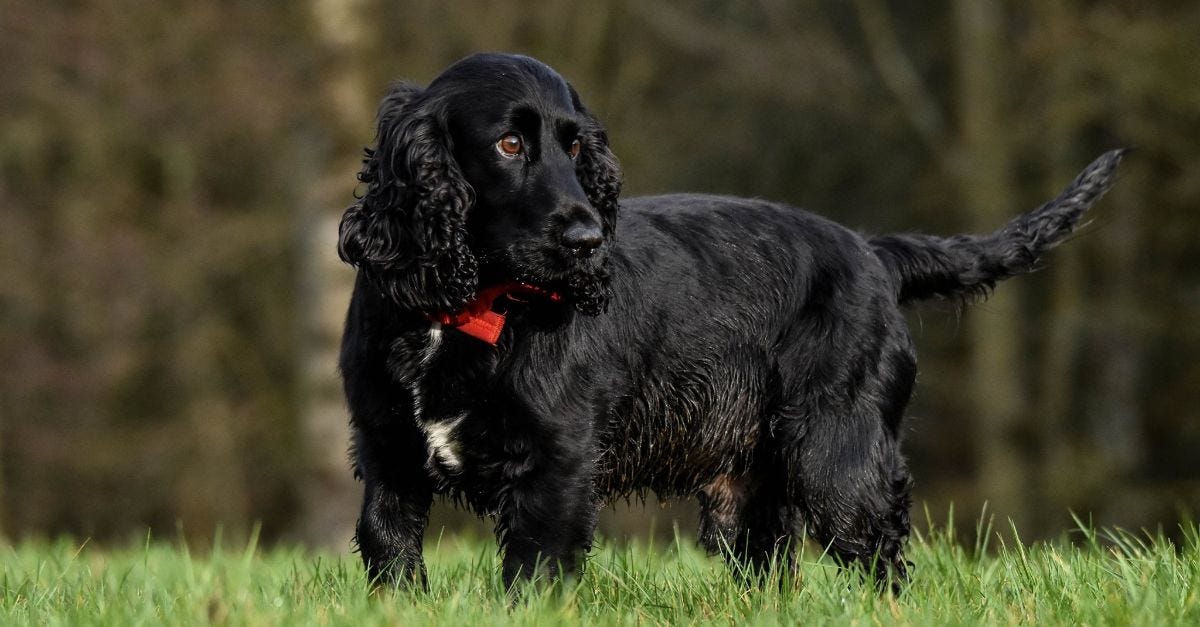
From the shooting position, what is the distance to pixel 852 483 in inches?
189

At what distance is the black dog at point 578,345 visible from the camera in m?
4.17

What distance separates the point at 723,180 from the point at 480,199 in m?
11.9

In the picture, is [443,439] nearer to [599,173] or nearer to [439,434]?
[439,434]

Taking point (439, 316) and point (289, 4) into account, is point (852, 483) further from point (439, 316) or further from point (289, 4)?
point (289, 4)

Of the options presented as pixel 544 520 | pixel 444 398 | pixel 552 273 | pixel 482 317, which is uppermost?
pixel 552 273

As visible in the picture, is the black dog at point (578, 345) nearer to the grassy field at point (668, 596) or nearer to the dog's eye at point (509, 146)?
the dog's eye at point (509, 146)

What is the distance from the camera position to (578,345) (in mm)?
4355

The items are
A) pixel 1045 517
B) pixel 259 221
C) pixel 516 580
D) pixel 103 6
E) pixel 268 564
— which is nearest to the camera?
pixel 516 580

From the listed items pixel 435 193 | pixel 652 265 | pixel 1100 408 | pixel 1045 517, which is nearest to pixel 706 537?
pixel 652 265

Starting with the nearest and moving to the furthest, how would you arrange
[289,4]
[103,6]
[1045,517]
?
[289,4]
[103,6]
[1045,517]

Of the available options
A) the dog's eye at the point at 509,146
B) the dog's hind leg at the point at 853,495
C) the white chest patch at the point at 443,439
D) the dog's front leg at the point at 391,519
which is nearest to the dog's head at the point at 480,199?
the dog's eye at the point at 509,146

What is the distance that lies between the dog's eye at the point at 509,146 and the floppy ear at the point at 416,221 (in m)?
0.15

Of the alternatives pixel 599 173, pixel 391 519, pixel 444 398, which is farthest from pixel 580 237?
pixel 391 519

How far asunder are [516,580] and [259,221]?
10764 millimetres
